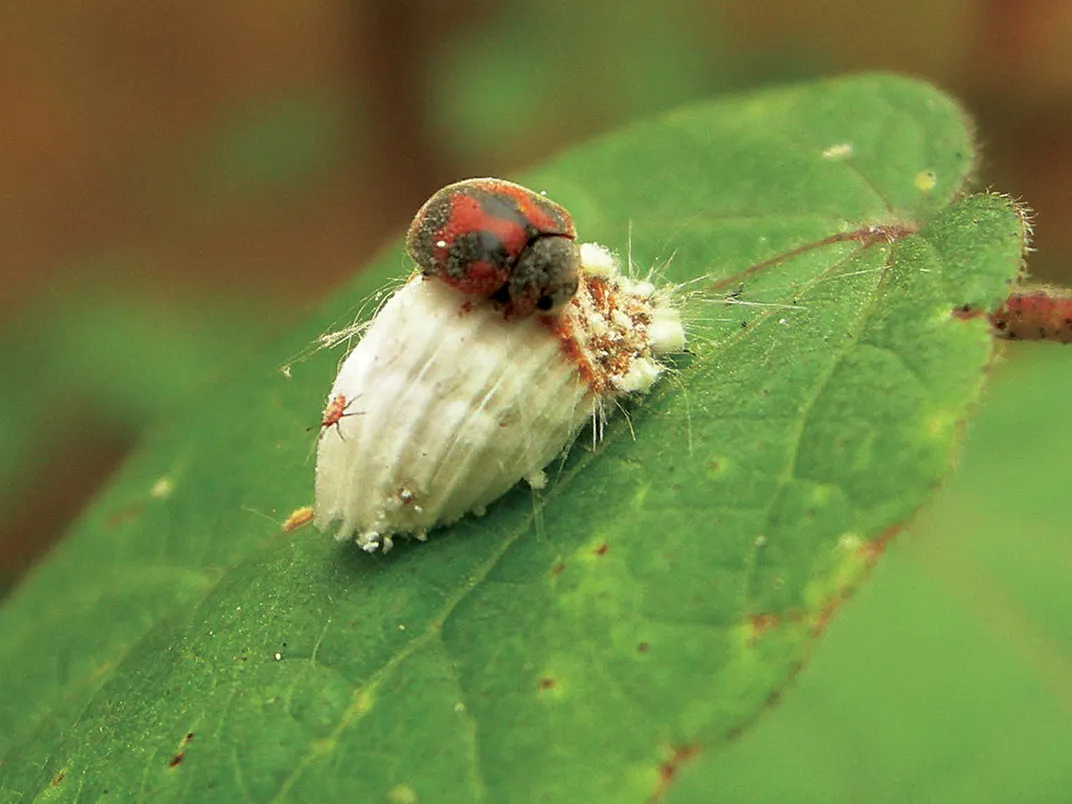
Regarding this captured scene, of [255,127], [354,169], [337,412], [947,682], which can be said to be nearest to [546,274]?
[337,412]

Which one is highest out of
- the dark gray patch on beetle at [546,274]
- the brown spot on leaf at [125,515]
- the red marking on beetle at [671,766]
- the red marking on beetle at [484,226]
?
the red marking on beetle at [484,226]

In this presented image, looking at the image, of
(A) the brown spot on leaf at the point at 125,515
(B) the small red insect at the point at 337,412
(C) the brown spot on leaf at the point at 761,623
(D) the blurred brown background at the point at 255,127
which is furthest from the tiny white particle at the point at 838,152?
(A) the brown spot on leaf at the point at 125,515

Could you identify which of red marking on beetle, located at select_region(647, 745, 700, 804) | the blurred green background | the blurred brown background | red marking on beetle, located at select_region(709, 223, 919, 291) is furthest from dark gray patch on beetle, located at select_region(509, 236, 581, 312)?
the blurred brown background

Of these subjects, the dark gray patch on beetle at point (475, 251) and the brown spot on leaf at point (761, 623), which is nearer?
the brown spot on leaf at point (761, 623)

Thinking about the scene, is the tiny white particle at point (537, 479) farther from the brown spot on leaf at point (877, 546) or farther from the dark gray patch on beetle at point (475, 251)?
the brown spot on leaf at point (877, 546)

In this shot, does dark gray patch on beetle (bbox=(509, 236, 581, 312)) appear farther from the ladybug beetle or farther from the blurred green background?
the blurred green background

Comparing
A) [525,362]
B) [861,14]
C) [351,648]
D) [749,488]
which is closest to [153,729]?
[351,648]
